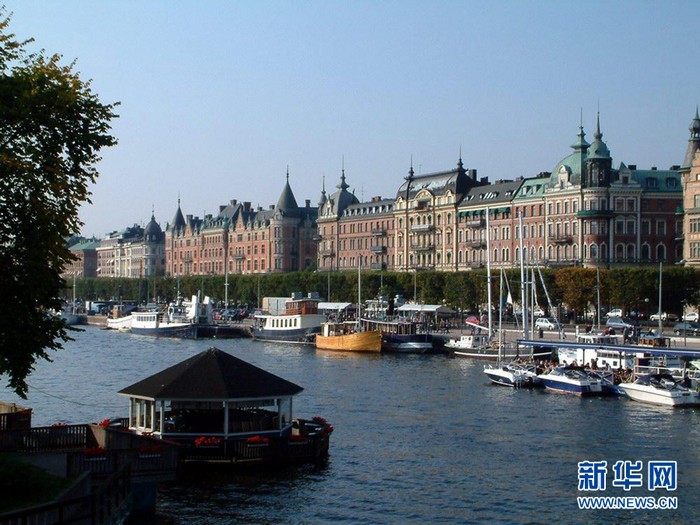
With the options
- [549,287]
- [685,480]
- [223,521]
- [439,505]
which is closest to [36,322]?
[223,521]

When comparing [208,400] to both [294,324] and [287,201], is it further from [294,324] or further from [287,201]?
[287,201]

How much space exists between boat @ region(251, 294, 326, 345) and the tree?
82147 millimetres

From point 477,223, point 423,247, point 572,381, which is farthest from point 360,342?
point 423,247

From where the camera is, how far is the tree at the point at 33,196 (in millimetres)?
29016

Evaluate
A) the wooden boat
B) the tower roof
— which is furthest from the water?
the tower roof

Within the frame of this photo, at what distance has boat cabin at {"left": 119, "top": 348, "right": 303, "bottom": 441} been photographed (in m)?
36.8

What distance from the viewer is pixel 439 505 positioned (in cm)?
3409

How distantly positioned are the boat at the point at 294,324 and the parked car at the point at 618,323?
2893 centimetres

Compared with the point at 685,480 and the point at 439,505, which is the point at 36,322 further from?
the point at 685,480

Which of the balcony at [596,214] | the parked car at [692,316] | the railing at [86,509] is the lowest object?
the railing at [86,509]

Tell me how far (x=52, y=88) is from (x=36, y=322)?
6257 millimetres

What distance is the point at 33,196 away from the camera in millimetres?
29234

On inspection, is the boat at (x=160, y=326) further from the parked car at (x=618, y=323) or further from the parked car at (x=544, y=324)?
the parked car at (x=618, y=323)

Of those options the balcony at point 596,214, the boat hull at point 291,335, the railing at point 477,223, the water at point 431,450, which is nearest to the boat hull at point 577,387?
the water at point 431,450
